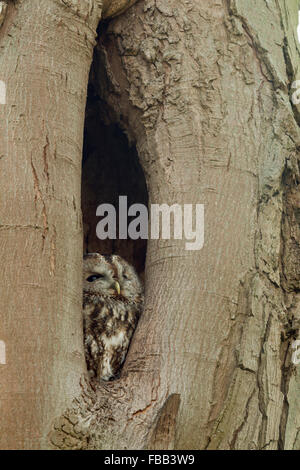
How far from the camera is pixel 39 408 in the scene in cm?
191

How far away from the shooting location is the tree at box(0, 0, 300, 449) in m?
1.98

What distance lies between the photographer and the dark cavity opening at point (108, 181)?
328 centimetres

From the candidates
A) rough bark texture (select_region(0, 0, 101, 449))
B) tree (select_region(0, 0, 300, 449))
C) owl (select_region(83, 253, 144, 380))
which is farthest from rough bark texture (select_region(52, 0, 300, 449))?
owl (select_region(83, 253, 144, 380))

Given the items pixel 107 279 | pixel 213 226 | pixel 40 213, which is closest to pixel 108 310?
pixel 107 279

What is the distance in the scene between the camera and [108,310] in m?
2.79

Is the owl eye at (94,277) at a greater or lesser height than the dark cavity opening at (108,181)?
lesser

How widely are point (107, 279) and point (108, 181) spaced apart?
623 millimetres

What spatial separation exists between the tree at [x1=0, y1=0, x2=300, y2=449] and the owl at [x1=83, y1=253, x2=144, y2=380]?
400 millimetres

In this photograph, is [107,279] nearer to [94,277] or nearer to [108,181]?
[94,277]

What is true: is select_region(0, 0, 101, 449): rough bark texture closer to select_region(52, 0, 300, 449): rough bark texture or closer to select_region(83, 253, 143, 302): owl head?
select_region(52, 0, 300, 449): rough bark texture

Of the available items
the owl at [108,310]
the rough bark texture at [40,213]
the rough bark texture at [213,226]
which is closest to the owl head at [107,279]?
the owl at [108,310]

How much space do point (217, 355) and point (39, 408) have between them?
59 centimetres

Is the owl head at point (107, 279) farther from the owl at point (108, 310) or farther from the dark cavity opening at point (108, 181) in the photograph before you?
the dark cavity opening at point (108, 181)

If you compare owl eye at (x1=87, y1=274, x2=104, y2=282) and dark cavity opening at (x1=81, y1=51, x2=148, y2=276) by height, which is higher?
dark cavity opening at (x1=81, y1=51, x2=148, y2=276)
